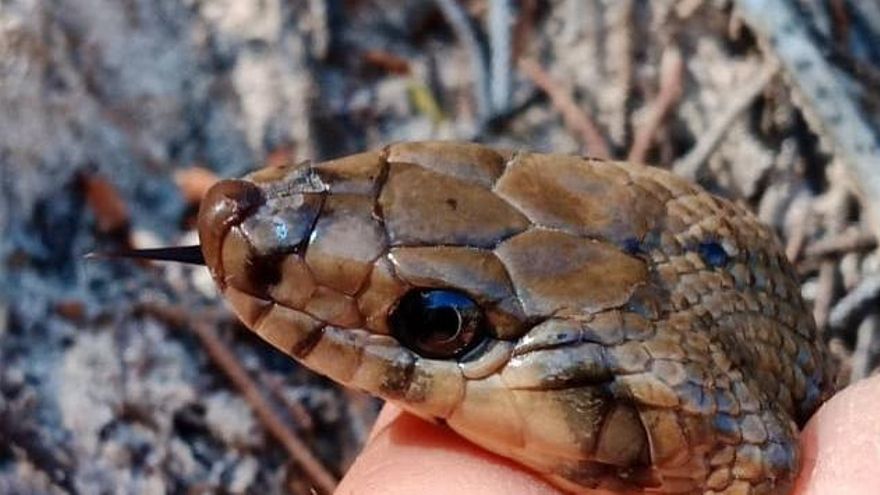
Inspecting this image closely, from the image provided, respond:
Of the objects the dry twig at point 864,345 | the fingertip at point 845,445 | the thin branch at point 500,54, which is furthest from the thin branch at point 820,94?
the fingertip at point 845,445

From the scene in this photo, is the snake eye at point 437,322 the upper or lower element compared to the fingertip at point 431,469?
upper

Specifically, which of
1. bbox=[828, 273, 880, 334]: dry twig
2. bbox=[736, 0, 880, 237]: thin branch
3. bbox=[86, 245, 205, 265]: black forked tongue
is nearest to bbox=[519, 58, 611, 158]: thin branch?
bbox=[736, 0, 880, 237]: thin branch

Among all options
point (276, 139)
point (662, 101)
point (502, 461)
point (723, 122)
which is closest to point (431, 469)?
point (502, 461)

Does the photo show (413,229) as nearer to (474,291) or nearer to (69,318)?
(474,291)

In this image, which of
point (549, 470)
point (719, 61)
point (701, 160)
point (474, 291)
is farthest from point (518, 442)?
point (719, 61)

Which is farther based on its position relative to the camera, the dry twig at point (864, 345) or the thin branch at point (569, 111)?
the thin branch at point (569, 111)

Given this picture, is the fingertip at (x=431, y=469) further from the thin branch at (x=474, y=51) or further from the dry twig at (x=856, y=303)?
the thin branch at (x=474, y=51)

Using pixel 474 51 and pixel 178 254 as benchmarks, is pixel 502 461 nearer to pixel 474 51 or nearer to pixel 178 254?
pixel 178 254
